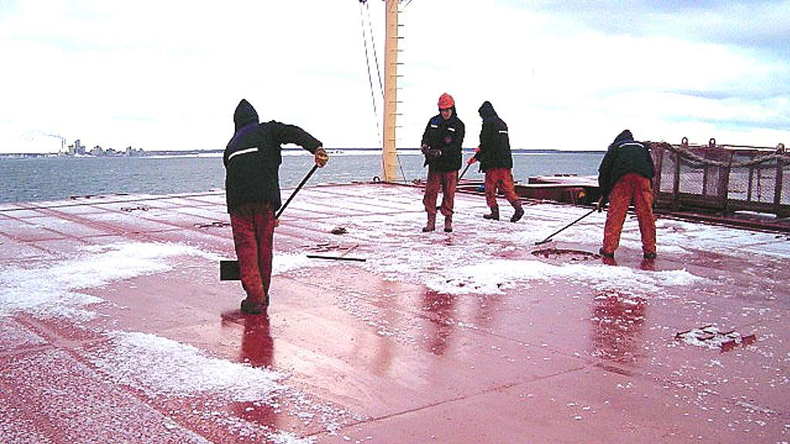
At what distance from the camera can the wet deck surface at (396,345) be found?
3.58 m

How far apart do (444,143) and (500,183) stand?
192 cm

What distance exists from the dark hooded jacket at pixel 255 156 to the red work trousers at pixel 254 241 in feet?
0.26

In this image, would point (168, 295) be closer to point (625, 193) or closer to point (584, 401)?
point (584, 401)

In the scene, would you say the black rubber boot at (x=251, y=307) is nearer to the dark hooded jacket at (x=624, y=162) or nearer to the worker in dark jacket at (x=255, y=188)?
the worker in dark jacket at (x=255, y=188)

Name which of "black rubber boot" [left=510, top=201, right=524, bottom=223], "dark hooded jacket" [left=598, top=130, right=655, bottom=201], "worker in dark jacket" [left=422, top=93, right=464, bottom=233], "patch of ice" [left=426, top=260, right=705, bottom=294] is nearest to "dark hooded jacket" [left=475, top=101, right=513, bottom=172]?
"black rubber boot" [left=510, top=201, right=524, bottom=223]

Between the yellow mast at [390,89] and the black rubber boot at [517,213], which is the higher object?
the yellow mast at [390,89]

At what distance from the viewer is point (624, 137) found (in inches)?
340

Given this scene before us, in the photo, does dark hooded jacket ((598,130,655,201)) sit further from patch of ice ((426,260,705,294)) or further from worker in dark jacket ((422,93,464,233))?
worker in dark jacket ((422,93,464,233))

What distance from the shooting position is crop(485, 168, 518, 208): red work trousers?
11.6m

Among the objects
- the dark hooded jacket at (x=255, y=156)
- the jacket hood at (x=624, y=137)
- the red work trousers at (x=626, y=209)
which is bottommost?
the red work trousers at (x=626, y=209)

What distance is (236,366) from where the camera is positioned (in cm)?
440

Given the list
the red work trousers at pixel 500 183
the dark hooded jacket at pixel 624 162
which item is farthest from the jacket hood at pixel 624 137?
the red work trousers at pixel 500 183

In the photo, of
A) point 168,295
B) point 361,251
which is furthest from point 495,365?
point 361,251

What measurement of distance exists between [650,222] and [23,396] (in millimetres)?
6622
